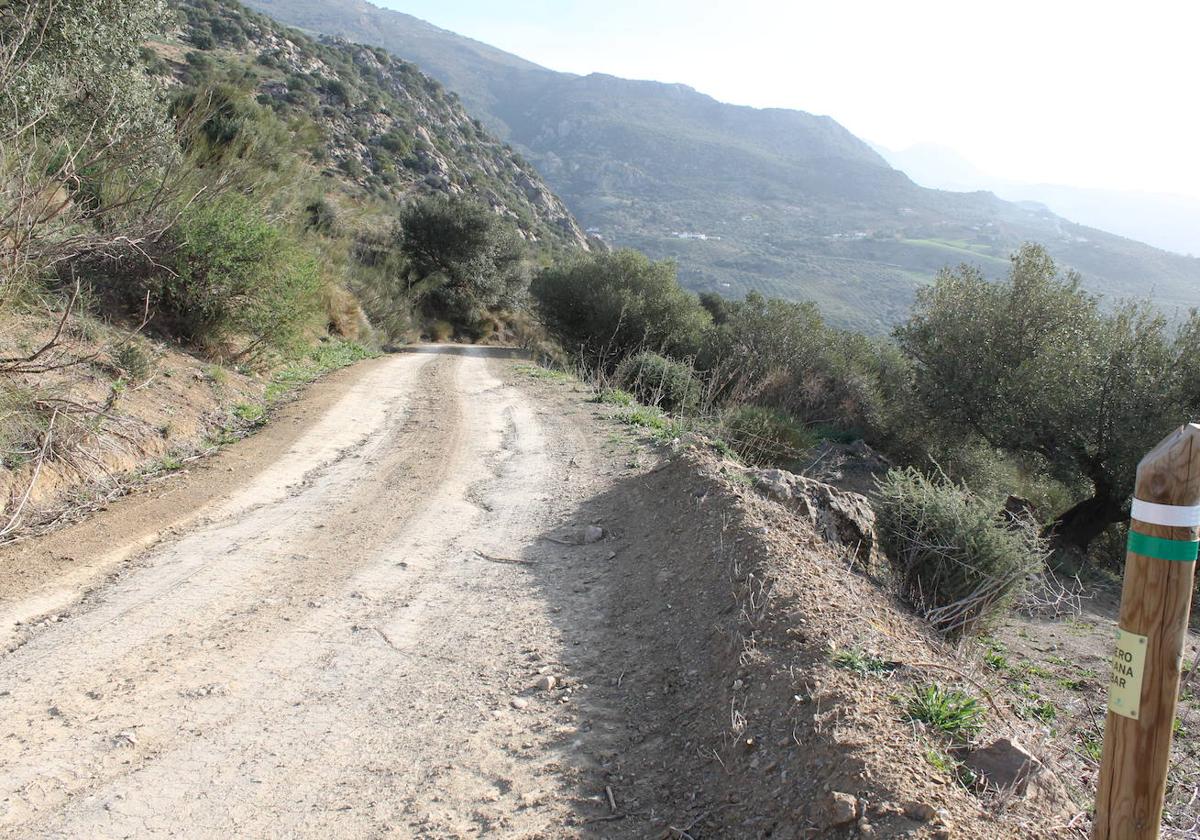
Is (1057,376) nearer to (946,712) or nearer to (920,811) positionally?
(946,712)

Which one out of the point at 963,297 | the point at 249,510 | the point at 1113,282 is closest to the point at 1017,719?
the point at 249,510

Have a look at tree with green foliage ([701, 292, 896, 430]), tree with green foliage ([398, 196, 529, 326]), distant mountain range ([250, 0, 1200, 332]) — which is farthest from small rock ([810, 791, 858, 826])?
distant mountain range ([250, 0, 1200, 332])

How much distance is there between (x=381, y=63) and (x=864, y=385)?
232 ft

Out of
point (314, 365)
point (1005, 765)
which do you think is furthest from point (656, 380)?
point (1005, 765)

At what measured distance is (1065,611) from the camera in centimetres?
941

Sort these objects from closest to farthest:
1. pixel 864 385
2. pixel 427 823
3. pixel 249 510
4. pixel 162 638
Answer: pixel 427 823 < pixel 162 638 < pixel 249 510 < pixel 864 385

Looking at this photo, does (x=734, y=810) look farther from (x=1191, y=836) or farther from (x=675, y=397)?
(x=675, y=397)

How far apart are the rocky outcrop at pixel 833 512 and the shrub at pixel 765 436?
360 cm

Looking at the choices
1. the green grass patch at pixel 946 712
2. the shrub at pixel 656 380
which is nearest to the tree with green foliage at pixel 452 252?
the shrub at pixel 656 380

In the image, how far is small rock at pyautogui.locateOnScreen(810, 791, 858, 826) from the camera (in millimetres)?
2773

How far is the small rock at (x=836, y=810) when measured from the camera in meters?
2.77

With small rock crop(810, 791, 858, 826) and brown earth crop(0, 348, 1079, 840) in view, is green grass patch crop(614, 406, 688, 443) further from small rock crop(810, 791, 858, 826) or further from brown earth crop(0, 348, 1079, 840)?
small rock crop(810, 791, 858, 826)

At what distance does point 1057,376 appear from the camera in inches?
571

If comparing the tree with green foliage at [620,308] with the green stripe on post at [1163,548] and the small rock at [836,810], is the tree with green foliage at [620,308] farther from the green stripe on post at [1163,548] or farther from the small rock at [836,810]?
the green stripe on post at [1163,548]
